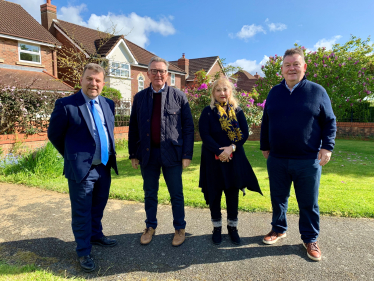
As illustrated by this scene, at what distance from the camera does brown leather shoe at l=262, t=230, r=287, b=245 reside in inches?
122

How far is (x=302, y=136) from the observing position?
112 inches

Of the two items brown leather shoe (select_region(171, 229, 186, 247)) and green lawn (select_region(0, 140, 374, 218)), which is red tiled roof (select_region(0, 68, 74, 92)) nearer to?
green lawn (select_region(0, 140, 374, 218))

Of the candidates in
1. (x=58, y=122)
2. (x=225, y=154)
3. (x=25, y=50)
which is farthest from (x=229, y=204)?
(x=25, y=50)

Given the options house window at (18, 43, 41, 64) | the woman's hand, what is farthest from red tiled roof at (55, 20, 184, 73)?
the woman's hand

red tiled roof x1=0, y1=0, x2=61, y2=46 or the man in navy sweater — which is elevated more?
red tiled roof x1=0, y1=0, x2=61, y2=46

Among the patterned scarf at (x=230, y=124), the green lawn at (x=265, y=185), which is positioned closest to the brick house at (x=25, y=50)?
the green lawn at (x=265, y=185)

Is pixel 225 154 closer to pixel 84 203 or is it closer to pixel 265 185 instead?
pixel 84 203

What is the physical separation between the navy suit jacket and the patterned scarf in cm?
149

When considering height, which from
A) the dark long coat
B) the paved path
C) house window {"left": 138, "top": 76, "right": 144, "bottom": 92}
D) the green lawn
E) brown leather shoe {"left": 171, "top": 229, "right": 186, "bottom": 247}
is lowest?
the paved path

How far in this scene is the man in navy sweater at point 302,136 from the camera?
2836 millimetres

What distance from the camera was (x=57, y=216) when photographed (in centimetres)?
399

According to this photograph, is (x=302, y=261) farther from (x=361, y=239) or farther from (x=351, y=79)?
(x=351, y=79)

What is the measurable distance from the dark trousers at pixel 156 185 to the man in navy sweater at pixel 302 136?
43.6 inches

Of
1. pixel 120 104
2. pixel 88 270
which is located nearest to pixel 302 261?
pixel 88 270
